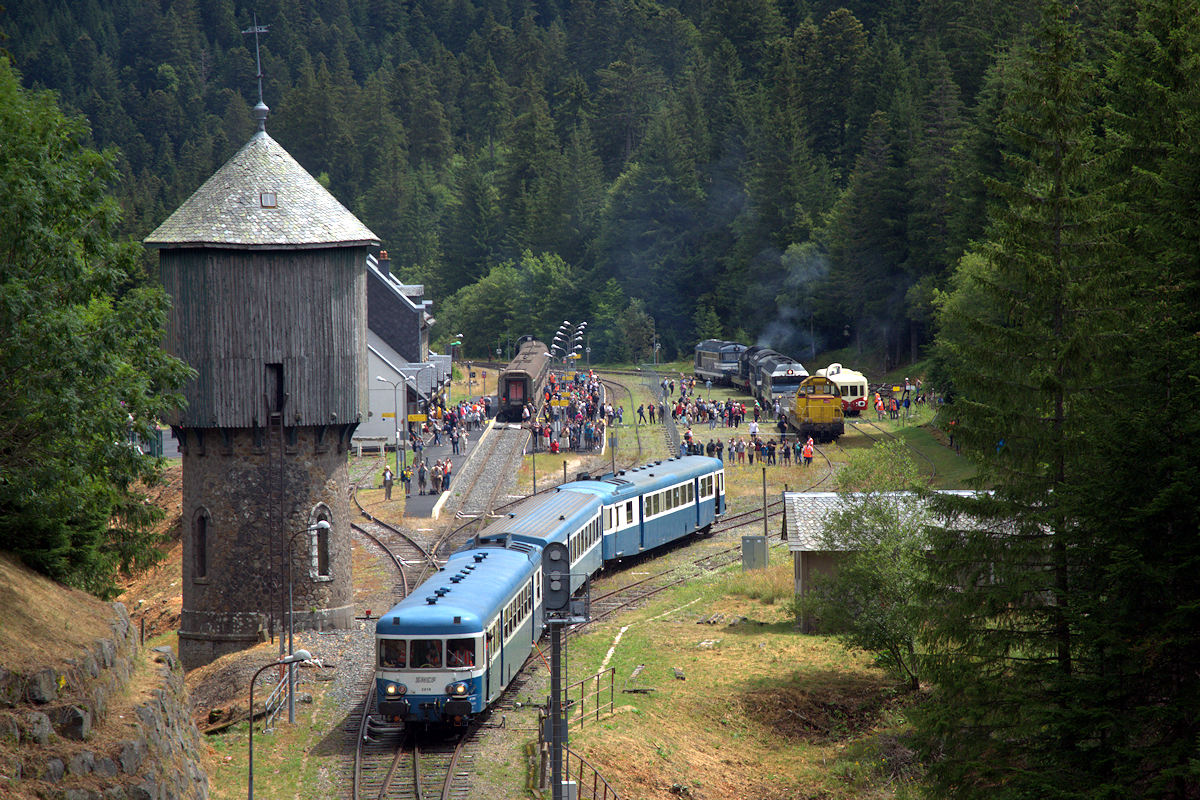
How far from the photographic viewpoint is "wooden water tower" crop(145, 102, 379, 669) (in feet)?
109

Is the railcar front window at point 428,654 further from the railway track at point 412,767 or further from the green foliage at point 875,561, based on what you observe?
the green foliage at point 875,561

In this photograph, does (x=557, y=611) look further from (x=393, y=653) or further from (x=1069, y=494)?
(x=1069, y=494)

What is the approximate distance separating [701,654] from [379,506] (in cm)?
2236

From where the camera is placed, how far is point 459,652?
81.1 ft

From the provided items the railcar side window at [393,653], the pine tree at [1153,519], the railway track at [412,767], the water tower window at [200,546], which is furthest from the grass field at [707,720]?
the water tower window at [200,546]

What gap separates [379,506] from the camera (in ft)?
175

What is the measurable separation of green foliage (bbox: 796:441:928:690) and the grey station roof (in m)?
13.9

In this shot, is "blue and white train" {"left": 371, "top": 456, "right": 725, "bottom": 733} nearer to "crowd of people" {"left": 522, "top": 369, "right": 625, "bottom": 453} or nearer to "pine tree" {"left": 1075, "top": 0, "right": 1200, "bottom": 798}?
"pine tree" {"left": 1075, "top": 0, "right": 1200, "bottom": 798}

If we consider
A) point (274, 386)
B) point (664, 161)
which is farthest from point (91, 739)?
point (664, 161)

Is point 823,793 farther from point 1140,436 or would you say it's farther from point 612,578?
point 612,578

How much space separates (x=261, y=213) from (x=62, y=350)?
11.7 metres

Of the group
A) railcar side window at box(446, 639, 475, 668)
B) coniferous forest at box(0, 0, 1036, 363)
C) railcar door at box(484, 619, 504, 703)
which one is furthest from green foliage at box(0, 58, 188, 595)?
coniferous forest at box(0, 0, 1036, 363)

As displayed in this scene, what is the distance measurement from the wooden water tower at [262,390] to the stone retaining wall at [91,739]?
10629 millimetres

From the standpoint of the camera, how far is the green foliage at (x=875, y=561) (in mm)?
30878
